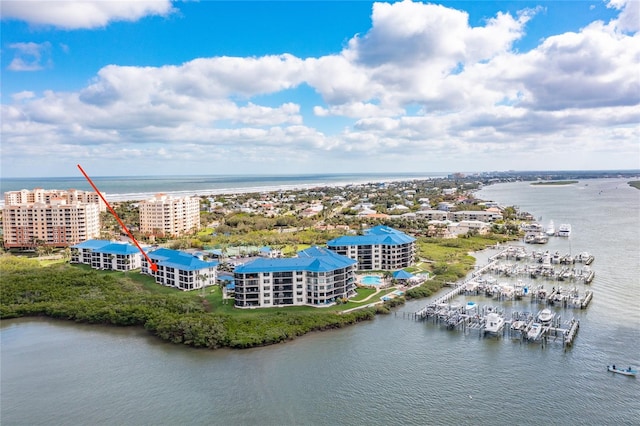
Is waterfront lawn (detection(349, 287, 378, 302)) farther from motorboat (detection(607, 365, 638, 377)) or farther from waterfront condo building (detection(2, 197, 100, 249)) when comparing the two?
waterfront condo building (detection(2, 197, 100, 249))

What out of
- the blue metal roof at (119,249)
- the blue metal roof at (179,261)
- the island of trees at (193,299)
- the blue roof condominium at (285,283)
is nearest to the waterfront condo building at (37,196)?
the island of trees at (193,299)

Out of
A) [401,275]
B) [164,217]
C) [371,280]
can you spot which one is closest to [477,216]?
[401,275]

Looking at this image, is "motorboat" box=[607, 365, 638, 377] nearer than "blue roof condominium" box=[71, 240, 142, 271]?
Result: Yes

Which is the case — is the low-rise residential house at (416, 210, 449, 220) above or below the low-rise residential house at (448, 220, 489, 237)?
above

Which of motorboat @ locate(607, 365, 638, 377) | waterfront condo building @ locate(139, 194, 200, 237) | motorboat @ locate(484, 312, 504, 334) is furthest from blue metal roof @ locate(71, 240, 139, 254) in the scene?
motorboat @ locate(607, 365, 638, 377)

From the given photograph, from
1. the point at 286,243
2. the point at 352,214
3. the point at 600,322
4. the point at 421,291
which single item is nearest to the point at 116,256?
the point at 286,243

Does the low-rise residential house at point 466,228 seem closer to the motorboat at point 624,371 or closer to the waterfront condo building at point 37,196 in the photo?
the motorboat at point 624,371
